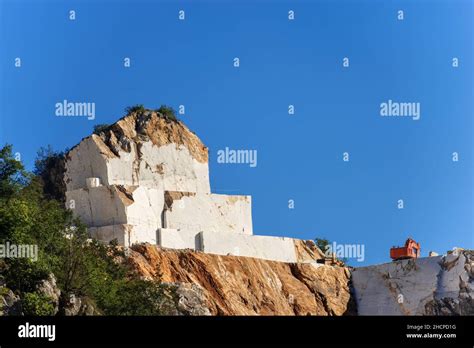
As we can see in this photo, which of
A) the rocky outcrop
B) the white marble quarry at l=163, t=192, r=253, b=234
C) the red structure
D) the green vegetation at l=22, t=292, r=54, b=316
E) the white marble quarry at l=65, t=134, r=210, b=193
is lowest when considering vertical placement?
the green vegetation at l=22, t=292, r=54, b=316

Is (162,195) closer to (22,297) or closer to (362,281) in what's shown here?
(362,281)

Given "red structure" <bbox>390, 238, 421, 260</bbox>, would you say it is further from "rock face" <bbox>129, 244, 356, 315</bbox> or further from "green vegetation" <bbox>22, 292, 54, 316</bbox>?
"green vegetation" <bbox>22, 292, 54, 316</bbox>

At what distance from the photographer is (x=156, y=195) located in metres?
77.8

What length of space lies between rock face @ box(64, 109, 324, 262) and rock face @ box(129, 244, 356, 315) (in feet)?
3.77

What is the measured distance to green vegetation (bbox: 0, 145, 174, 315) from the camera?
2114 inches

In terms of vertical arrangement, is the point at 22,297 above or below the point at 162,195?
below

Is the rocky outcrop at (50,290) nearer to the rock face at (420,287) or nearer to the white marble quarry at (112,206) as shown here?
the white marble quarry at (112,206)

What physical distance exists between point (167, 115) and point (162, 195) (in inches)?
312

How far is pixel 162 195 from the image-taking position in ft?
257

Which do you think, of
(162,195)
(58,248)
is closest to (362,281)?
(162,195)

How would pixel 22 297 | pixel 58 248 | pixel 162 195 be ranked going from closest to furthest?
pixel 22 297
pixel 58 248
pixel 162 195

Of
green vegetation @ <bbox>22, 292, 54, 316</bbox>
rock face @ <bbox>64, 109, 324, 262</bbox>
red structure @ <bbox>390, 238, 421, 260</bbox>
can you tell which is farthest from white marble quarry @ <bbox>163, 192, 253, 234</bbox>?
green vegetation @ <bbox>22, 292, 54, 316</bbox>

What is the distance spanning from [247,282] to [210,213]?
5.66 meters

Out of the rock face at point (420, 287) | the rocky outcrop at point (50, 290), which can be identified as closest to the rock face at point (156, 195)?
the rock face at point (420, 287)
